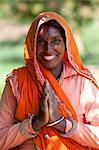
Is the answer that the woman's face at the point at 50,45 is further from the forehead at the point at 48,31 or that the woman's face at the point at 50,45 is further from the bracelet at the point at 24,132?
the bracelet at the point at 24,132

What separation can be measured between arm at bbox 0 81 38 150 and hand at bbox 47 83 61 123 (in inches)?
7.4

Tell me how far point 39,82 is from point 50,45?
0.96 feet

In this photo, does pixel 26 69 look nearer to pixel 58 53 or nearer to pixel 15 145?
pixel 58 53

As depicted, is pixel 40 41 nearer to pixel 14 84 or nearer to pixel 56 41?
pixel 56 41

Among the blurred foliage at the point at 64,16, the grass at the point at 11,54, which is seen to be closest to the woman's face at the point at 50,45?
the grass at the point at 11,54

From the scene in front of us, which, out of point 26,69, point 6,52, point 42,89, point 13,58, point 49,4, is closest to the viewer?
point 42,89

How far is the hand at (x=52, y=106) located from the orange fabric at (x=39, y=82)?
14 centimetres

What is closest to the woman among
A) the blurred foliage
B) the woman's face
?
the woman's face

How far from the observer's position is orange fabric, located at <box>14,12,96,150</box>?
4.03 meters

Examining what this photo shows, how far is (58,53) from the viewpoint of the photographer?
13.3 feet

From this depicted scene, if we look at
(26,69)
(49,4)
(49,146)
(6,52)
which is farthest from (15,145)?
(49,4)

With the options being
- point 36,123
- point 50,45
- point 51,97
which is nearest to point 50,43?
point 50,45

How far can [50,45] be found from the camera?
4.01m

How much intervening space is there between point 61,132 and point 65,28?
720 mm
